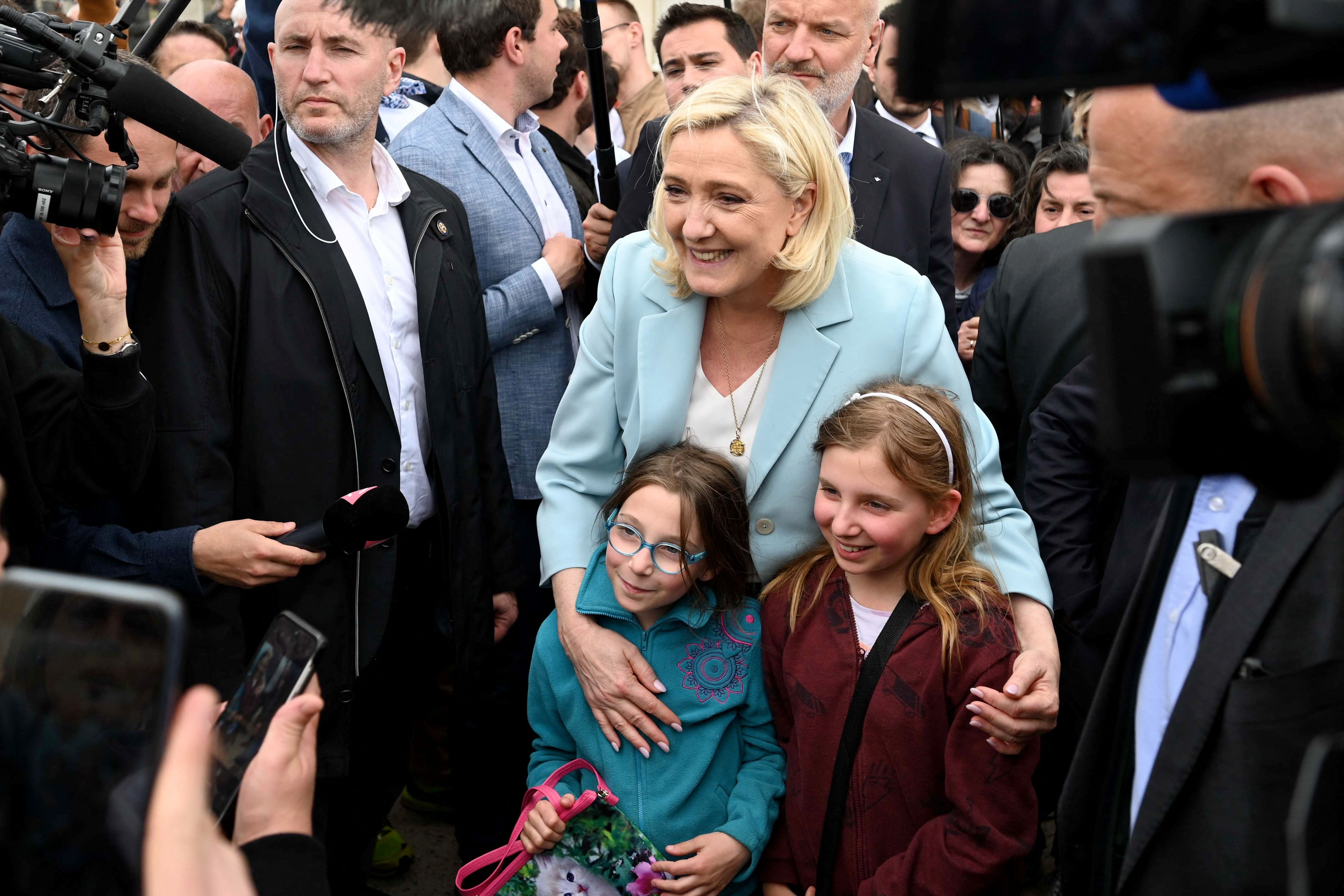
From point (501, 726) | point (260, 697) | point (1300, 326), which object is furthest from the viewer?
point (501, 726)

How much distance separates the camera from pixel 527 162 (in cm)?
363

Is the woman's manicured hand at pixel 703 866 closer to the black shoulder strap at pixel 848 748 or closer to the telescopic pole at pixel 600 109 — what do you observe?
the black shoulder strap at pixel 848 748

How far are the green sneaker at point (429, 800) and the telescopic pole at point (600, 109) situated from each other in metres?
1.91

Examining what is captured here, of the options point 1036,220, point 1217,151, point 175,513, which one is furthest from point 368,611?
point 1036,220

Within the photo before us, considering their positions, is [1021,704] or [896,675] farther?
[896,675]

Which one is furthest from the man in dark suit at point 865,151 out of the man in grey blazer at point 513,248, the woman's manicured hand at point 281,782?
the woman's manicured hand at point 281,782

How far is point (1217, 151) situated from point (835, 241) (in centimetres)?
108

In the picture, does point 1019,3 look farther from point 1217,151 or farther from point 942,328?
point 942,328

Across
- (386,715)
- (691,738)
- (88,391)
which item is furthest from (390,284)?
(691,738)

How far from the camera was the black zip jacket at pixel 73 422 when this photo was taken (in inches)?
84.7

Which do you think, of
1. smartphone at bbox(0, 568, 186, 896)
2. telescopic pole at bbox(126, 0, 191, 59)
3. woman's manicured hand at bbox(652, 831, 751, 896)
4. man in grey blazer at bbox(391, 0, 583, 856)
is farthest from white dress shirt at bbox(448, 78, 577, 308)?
smartphone at bbox(0, 568, 186, 896)

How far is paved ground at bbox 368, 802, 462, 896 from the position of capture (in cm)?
328

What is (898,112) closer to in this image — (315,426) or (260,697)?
(315,426)

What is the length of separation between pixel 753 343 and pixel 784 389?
0.15 meters
